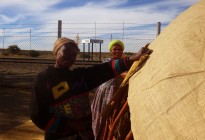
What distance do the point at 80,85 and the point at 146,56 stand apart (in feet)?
2.52

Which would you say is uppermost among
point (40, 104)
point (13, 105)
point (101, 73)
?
point (101, 73)

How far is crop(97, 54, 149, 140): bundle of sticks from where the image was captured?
5.66 feet

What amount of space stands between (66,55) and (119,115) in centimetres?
69

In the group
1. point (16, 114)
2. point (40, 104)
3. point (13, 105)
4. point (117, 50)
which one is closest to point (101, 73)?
point (40, 104)

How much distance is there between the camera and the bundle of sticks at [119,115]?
5.66ft

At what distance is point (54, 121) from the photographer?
220cm

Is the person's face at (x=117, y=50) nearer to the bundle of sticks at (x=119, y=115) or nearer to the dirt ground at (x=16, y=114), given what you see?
the dirt ground at (x=16, y=114)

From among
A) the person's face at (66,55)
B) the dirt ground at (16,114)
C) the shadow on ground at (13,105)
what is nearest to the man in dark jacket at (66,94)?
the person's face at (66,55)

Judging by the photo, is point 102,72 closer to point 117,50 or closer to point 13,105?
point 117,50

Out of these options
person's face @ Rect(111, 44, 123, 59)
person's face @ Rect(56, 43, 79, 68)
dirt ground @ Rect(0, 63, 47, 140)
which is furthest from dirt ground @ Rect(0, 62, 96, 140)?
person's face @ Rect(56, 43, 79, 68)

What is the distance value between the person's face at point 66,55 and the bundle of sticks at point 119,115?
525 mm

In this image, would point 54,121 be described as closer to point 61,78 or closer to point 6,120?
point 61,78

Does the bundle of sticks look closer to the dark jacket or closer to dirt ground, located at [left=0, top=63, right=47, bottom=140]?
the dark jacket

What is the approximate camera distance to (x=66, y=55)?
227 cm
